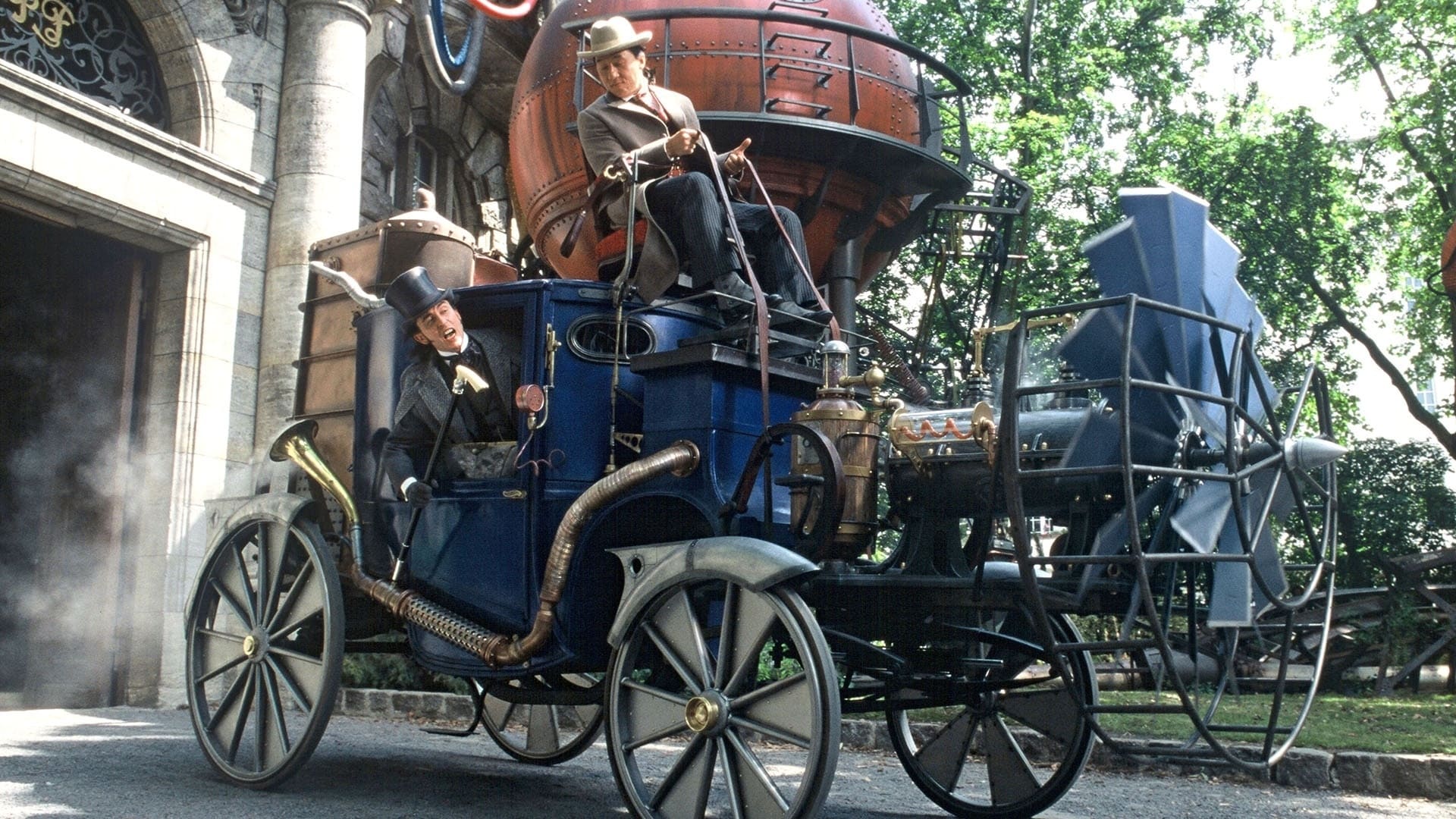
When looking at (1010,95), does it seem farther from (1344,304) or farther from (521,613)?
(521,613)

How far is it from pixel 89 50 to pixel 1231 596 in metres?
10.5

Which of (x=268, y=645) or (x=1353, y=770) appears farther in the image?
(x=1353, y=770)

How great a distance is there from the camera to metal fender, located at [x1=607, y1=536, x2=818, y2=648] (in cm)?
464

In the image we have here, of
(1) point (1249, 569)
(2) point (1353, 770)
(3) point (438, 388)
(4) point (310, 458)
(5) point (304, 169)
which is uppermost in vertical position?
(5) point (304, 169)

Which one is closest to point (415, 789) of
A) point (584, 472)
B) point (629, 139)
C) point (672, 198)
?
point (584, 472)

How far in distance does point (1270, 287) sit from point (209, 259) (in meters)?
15.6

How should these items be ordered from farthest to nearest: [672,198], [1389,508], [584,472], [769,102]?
[1389,508]
[769,102]
[672,198]
[584,472]

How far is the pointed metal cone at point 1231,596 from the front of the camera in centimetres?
476

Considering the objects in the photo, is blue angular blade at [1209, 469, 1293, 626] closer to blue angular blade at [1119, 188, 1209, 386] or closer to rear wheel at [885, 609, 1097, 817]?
blue angular blade at [1119, 188, 1209, 386]

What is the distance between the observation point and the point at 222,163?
38.0ft

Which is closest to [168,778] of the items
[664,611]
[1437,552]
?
[664,611]

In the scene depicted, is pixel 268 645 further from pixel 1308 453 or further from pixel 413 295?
pixel 1308 453

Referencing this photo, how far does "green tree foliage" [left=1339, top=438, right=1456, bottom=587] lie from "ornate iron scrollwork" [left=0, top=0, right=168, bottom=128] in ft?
55.8

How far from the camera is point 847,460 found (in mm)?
5227
